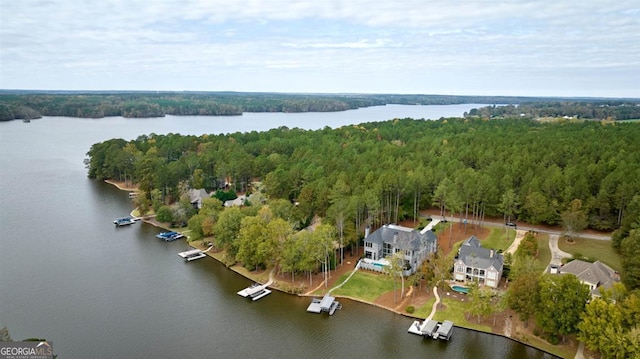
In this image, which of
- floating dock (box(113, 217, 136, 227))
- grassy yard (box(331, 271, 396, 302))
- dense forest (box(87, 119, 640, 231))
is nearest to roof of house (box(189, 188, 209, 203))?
dense forest (box(87, 119, 640, 231))

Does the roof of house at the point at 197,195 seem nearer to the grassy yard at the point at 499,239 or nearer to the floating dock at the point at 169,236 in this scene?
the floating dock at the point at 169,236

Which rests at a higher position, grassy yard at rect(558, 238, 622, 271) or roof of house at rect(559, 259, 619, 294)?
roof of house at rect(559, 259, 619, 294)

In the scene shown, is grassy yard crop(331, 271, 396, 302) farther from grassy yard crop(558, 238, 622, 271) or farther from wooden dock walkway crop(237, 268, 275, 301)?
grassy yard crop(558, 238, 622, 271)

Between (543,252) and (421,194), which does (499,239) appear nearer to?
(543,252)

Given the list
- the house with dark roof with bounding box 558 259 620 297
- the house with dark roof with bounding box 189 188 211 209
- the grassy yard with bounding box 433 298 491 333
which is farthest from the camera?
the house with dark roof with bounding box 189 188 211 209

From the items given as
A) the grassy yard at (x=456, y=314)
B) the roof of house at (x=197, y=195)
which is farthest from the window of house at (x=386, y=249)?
the roof of house at (x=197, y=195)

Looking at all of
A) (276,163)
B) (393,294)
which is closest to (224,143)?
(276,163)
